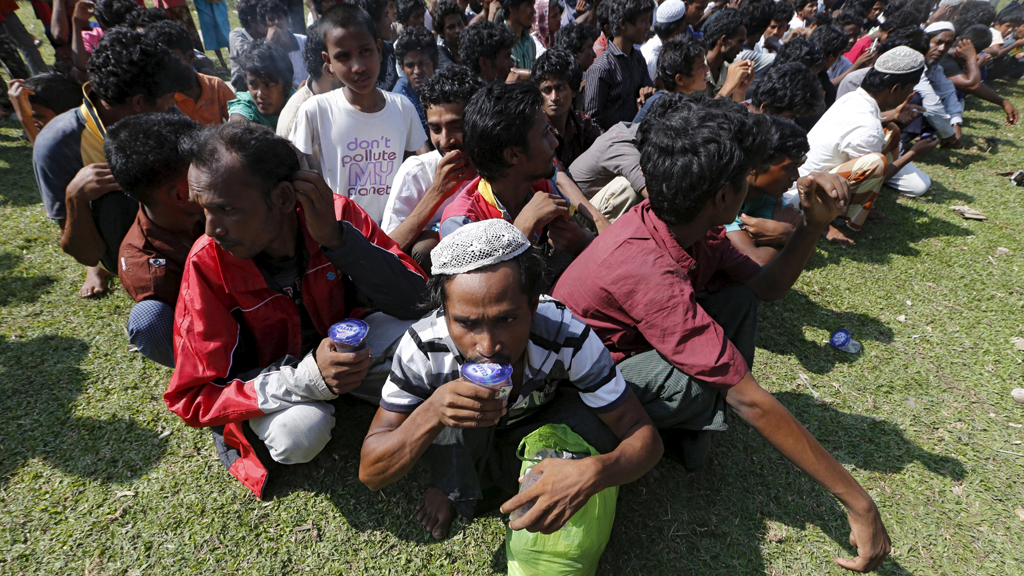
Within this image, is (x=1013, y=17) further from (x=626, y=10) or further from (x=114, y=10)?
(x=114, y=10)

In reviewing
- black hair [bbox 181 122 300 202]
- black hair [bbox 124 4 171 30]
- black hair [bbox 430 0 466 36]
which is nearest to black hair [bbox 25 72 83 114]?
black hair [bbox 124 4 171 30]

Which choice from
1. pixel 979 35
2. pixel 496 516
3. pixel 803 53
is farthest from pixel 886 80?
pixel 979 35

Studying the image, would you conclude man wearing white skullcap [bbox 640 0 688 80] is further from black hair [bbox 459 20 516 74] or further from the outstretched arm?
the outstretched arm

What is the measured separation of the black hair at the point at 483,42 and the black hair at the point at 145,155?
3.12 m

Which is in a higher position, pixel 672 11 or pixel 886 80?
pixel 672 11

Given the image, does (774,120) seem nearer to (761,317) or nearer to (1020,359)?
(761,317)

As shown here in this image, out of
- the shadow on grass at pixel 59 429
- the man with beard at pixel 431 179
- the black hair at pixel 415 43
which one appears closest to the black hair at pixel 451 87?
the man with beard at pixel 431 179

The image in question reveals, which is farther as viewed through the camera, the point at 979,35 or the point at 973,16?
the point at 973,16

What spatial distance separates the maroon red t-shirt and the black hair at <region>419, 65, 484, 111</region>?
150 cm

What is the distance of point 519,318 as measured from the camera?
185 centimetres

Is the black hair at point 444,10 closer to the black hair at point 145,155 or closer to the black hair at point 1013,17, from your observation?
the black hair at point 145,155

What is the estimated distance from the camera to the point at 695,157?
7.64ft

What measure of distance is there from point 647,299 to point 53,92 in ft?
17.6

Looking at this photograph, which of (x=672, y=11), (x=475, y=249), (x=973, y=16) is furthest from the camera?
(x=973, y=16)
